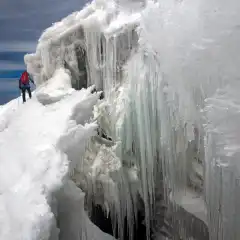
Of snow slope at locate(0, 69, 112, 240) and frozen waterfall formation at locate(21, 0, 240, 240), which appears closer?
snow slope at locate(0, 69, 112, 240)

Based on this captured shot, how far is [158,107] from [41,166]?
1.53 m

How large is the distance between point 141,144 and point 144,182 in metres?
0.49

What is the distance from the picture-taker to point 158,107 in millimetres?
3885

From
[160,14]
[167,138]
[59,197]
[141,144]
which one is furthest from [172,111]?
[59,197]

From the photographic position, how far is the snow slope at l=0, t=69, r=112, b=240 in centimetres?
229

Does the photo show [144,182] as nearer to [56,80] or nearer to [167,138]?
[167,138]

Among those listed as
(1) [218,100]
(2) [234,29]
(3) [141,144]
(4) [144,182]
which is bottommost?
(4) [144,182]

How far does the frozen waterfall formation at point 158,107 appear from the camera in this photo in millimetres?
3176

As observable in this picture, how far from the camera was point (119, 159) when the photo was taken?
4.36 metres

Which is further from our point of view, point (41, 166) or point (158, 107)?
point (158, 107)

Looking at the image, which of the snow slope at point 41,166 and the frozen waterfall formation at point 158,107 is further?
the frozen waterfall formation at point 158,107

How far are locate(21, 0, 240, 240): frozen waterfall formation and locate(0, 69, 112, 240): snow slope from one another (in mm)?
109

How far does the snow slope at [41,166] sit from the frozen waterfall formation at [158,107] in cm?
11

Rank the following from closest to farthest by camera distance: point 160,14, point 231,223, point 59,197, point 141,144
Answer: point 59,197 → point 231,223 → point 160,14 → point 141,144
